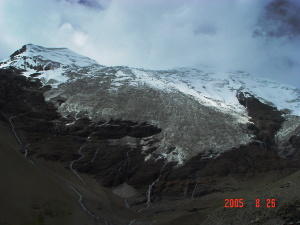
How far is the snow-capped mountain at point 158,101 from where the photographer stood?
10012 cm

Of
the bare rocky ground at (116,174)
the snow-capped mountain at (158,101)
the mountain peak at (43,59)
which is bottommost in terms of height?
the bare rocky ground at (116,174)

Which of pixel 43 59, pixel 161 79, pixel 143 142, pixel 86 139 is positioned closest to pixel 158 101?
pixel 143 142

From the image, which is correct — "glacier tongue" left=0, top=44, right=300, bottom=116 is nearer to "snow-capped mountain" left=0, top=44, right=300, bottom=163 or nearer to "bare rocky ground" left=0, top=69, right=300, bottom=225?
"snow-capped mountain" left=0, top=44, right=300, bottom=163

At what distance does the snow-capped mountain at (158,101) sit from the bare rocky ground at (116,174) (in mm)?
3200

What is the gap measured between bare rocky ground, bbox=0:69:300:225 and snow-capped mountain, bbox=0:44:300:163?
3.20 meters

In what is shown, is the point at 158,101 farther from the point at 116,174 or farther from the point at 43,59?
the point at 43,59

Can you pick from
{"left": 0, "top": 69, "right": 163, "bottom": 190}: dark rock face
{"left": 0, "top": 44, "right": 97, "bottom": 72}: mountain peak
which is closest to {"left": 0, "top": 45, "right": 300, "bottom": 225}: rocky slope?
{"left": 0, "top": 69, "right": 163, "bottom": 190}: dark rock face

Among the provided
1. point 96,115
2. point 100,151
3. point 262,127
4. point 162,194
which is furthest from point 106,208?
point 262,127

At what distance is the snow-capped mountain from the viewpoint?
100125 millimetres

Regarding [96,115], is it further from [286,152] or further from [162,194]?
[286,152]

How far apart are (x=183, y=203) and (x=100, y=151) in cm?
2893

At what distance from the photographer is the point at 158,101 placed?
11781 cm

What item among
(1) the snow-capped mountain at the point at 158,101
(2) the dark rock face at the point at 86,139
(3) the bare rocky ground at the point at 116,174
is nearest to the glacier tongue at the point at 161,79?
(1) the snow-capped mountain at the point at 158,101

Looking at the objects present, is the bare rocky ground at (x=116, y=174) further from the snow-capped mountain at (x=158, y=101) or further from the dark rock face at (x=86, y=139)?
the snow-capped mountain at (x=158, y=101)
